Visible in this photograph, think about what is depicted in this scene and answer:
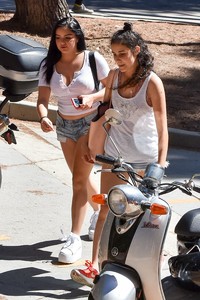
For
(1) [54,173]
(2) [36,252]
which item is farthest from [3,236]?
(1) [54,173]

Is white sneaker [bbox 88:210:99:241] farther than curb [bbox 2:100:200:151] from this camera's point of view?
No

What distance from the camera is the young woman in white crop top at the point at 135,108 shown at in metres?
5.35

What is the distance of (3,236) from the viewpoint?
6660mm

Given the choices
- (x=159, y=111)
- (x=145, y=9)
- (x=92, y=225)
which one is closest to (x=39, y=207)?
(x=92, y=225)

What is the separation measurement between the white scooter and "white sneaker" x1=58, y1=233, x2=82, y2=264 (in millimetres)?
1785

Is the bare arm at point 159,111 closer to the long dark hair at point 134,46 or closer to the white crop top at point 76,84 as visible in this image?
the long dark hair at point 134,46

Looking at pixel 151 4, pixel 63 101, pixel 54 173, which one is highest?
pixel 63 101

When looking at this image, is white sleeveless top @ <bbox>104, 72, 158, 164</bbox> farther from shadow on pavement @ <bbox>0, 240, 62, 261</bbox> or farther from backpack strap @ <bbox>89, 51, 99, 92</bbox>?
shadow on pavement @ <bbox>0, 240, 62, 261</bbox>

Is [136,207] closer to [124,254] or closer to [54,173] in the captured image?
[124,254]

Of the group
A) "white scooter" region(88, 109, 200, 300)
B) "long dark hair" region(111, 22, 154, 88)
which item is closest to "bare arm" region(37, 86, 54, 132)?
"long dark hair" region(111, 22, 154, 88)

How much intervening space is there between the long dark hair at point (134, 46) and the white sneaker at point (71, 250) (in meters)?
1.30

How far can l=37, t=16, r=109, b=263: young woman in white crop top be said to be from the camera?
6.12 meters

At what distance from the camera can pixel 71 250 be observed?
6.15 meters

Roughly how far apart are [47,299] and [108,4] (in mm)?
16934
